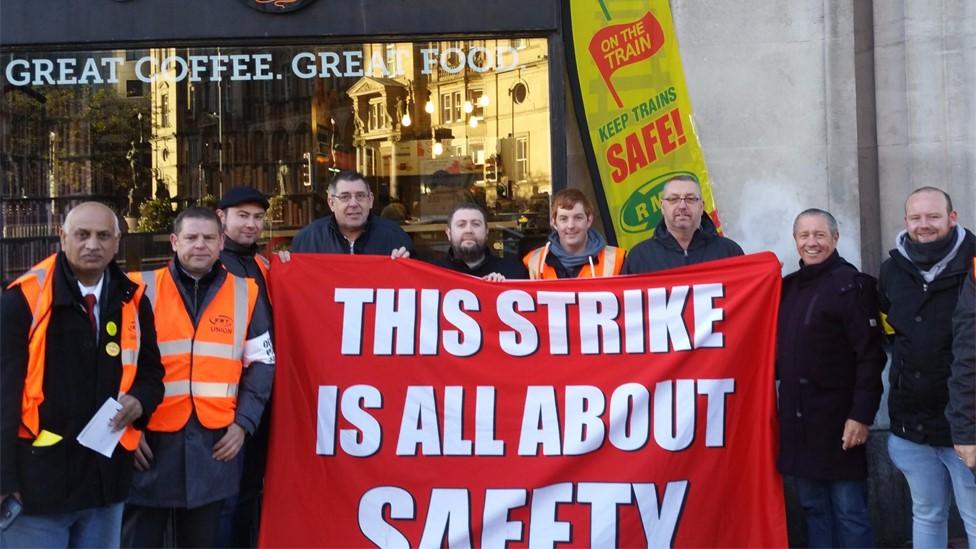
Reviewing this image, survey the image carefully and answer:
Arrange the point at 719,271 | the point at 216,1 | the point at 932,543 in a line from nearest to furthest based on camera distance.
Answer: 1. the point at 932,543
2. the point at 719,271
3. the point at 216,1

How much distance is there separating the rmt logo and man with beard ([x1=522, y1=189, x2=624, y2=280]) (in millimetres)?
1792

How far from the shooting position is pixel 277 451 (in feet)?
16.8

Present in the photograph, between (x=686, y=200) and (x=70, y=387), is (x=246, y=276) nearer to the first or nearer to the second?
(x=70, y=387)

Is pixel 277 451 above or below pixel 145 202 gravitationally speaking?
below

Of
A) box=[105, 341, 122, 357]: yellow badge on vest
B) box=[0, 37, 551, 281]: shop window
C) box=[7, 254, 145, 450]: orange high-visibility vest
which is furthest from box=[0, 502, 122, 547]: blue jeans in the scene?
box=[0, 37, 551, 281]: shop window

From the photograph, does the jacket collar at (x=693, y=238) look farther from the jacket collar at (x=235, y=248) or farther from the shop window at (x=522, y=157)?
the jacket collar at (x=235, y=248)

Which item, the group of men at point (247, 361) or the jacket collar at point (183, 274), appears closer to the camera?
the group of men at point (247, 361)

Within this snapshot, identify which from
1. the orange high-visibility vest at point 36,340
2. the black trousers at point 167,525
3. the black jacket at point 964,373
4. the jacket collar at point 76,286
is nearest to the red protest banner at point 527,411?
the black trousers at point 167,525

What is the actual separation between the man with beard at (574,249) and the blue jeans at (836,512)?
4.95ft

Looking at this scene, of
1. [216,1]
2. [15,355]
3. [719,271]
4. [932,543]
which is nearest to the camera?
[15,355]

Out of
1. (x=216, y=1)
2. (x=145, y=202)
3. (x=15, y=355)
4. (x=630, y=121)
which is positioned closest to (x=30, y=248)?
(x=145, y=202)

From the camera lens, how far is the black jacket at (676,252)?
554cm

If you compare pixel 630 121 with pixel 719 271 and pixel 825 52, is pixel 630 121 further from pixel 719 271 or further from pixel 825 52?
pixel 719 271

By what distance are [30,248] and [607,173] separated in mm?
4236
